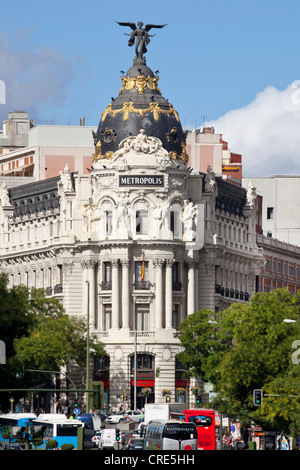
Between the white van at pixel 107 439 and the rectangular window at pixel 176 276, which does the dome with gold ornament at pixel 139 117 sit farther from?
the white van at pixel 107 439

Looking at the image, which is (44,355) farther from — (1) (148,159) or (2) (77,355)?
(1) (148,159)

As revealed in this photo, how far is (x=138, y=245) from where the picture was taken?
172875 millimetres

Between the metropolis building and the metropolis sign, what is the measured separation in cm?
11

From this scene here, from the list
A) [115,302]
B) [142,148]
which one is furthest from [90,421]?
[142,148]

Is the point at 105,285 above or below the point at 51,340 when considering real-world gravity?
above

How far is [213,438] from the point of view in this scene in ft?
341

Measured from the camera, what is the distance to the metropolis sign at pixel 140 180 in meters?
172

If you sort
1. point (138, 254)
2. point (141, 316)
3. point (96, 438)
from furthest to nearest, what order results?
point (141, 316) < point (138, 254) < point (96, 438)

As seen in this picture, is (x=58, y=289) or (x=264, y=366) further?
(x=58, y=289)

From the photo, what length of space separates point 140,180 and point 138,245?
24.2 feet

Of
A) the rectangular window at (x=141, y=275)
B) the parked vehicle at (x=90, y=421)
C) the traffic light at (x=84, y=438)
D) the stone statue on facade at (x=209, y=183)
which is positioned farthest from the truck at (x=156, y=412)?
the stone statue on facade at (x=209, y=183)

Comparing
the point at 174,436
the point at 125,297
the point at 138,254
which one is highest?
the point at 138,254

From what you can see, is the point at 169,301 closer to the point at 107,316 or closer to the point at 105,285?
the point at 107,316
